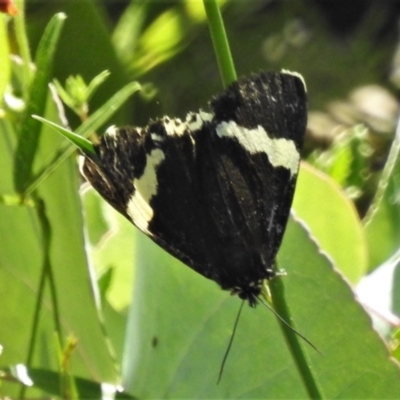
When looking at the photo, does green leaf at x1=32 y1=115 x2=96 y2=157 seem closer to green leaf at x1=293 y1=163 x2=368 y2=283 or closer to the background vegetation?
the background vegetation

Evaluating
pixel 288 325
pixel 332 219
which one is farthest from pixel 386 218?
pixel 288 325

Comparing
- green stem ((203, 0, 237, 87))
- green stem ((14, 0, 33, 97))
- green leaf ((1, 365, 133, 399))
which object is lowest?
green leaf ((1, 365, 133, 399))

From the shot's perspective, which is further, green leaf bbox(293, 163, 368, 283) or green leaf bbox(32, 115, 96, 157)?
green leaf bbox(293, 163, 368, 283)

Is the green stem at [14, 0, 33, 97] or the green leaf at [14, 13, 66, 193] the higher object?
the green stem at [14, 0, 33, 97]

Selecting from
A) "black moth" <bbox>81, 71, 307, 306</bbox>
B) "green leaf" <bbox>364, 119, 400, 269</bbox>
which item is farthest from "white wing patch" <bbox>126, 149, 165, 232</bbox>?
"green leaf" <bbox>364, 119, 400, 269</bbox>

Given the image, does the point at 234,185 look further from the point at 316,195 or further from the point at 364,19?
the point at 364,19
